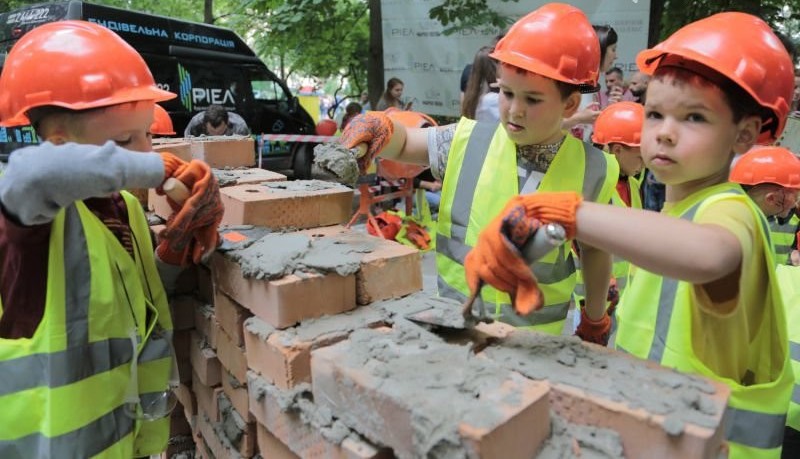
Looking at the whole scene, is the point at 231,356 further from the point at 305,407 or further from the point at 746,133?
the point at 746,133

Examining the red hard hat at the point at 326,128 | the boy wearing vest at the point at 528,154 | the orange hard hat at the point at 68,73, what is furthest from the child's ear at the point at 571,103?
the red hard hat at the point at 326,128

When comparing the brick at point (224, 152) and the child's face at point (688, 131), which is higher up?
the child's face at point (688, 131)

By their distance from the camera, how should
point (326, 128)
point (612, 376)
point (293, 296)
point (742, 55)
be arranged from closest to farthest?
point (612, 376) < point (742, 55) < point (293, 296) < point (326, 128)

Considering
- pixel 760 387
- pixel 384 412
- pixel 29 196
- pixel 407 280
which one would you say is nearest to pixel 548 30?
pixel 407 280

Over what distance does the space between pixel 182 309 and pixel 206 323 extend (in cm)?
17

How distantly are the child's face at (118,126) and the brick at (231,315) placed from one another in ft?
1.80

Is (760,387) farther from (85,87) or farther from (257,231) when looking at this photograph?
(85,87)

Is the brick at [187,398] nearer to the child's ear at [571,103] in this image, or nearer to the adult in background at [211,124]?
the child's ear at [571,103]

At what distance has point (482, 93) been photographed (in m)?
4.50

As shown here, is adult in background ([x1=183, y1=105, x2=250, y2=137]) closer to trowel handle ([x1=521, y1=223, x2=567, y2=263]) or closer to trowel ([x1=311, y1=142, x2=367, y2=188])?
trowel ([x1=311, y1=142, x2=367, y2=188])

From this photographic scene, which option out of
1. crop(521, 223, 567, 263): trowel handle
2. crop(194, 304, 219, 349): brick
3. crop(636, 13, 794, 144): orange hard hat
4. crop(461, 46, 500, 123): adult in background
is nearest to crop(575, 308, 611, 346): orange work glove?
crop(636, 13, 794, 144): orange hard hat

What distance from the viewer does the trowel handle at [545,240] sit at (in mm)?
1165

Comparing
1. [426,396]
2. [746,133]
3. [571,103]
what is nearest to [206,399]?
[426,396]

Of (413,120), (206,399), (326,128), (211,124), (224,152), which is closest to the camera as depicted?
(206,399)
